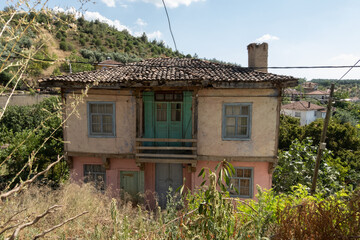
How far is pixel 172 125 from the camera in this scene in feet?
30.6

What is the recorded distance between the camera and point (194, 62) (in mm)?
11289

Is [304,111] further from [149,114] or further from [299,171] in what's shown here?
[149,114]

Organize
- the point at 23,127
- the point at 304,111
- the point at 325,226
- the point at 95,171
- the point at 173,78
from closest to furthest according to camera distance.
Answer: the point at 325,226, the point at 173,78, the point at 95,171, the point at 23,127, the point at 304,111

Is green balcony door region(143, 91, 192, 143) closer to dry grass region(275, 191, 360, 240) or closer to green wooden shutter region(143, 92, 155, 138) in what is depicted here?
green wooden shutter region(143, 92, 155, 138)

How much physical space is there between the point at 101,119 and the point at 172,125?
2.95 metres

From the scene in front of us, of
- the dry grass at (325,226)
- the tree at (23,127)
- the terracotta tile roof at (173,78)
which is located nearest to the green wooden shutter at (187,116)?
the terracotta tile roof at (173,78)

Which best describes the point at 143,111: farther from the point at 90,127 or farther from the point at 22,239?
the point at 22,239

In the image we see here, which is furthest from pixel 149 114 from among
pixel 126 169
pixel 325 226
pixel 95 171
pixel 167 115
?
pixel 325 226

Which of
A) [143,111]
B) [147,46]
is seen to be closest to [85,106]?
[143,111]

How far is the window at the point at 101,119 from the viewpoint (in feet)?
30.1

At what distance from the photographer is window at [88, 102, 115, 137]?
919 cm

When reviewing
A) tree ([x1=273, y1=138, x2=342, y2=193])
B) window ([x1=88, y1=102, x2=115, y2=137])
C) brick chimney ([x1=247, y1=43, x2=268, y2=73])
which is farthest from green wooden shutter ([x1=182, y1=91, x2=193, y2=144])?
tree ([x1=273, y1=138, x2=342, y2=193])

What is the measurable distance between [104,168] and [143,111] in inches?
119

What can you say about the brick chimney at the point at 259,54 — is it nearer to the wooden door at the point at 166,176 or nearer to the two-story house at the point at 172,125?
the two-story house at the point at 172,125
